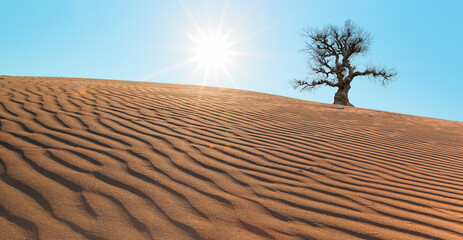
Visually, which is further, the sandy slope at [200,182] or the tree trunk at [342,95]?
the tree trunk at [342,95]

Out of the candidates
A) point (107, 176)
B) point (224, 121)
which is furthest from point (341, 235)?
point (224, 121)

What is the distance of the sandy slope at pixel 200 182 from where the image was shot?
159cm

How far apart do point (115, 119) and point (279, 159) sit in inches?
84.2

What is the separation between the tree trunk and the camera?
2008 centimetres

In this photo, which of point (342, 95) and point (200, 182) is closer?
point (200, 182)

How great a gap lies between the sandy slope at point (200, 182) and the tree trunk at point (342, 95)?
16.9 m

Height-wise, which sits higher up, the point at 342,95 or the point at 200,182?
the point at 342,95

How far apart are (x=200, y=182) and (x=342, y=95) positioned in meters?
20.0

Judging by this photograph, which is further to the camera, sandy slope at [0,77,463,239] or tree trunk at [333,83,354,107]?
tree trunk at [333,83,354,107]

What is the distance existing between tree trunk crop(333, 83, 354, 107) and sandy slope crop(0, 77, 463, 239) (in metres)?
16.9

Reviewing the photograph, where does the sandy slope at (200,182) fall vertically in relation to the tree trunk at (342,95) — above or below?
below

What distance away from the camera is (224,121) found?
4414 millimetres

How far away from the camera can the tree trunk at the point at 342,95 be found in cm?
2008

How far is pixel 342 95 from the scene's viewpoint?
20.2m
